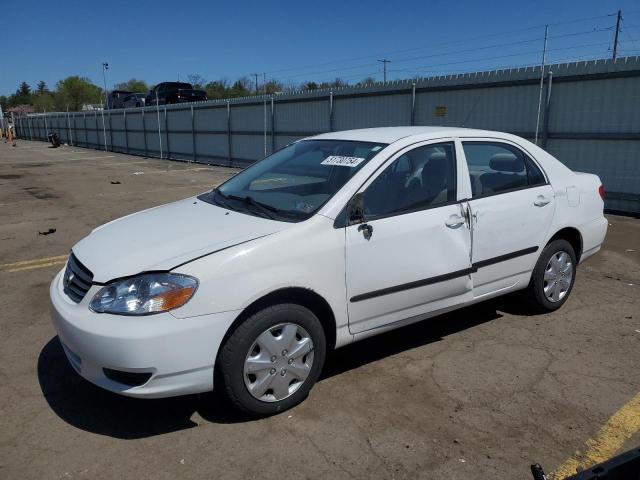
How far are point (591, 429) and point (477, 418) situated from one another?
0.61 meters

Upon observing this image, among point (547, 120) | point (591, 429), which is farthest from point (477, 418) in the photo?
point (547, 120)

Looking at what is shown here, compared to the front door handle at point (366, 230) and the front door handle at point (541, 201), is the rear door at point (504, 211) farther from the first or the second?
the front door handle at point (366, 230)

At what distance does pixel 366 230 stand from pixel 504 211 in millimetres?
1359

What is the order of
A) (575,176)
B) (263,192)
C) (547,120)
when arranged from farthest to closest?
1. (547,120)
2. (575,176)
3. (263,192)

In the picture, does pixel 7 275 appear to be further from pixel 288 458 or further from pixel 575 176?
pixel 575 176

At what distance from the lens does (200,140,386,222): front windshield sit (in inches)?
133

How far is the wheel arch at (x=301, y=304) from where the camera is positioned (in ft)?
9.40

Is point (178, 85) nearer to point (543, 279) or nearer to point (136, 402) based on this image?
point (543, 279)

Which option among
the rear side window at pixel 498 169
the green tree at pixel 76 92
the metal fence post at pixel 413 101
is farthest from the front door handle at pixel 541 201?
the green tree at pixel 76 92

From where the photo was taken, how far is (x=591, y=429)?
2975mm

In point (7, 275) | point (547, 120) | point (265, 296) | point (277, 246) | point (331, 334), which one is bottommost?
point (7, 275)

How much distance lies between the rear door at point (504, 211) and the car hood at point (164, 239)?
1.58 meters

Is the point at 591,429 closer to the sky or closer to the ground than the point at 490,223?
closer to the ground

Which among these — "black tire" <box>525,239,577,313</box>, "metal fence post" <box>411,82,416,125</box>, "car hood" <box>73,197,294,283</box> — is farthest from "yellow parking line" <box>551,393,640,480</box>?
"metal fence post" <box>411,82,416,125</box>
